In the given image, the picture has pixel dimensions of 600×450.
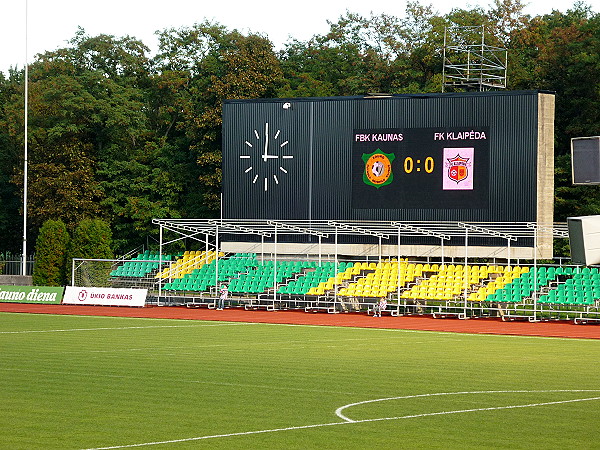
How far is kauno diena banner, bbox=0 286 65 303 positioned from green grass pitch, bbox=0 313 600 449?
15.6m

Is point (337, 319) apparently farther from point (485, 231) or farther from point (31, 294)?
point (31, 294)

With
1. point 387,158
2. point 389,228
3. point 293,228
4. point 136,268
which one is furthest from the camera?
point 136,268

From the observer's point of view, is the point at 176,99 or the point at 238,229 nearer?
the point at 238,229

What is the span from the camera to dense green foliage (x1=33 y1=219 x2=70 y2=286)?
165ft

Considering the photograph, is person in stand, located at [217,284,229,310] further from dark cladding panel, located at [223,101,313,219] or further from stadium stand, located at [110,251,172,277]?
stadium stand, located at [110,251,172,277]

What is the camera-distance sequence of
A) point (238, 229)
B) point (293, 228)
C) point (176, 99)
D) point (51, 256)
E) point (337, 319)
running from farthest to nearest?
point (176, 99)
point (51, 256)
point (238, 229)
point (293, 228)
point (337, 319)

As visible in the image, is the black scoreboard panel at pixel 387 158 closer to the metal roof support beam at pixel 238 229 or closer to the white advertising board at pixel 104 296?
the metal roof support beam at pixel 238 229

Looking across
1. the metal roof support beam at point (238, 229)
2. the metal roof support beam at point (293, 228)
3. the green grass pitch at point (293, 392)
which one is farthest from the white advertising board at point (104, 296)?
the green grass pitch at point (293, 392)

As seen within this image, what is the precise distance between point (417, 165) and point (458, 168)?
1598 mm

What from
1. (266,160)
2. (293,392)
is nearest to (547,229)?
(266,160)

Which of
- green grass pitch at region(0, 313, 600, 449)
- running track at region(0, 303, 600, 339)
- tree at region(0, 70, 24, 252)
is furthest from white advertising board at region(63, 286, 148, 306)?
tree at region(0, 70, 24, 252)

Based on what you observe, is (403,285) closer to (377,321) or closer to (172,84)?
(377,321)

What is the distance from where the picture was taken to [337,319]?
116 feet

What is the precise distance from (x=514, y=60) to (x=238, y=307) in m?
26.4
